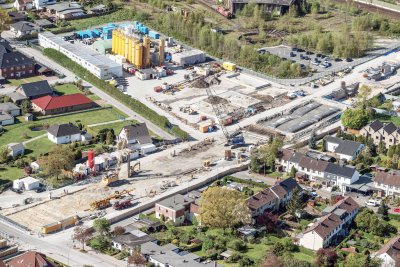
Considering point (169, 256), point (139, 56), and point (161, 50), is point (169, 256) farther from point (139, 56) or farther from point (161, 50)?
point (161, 50)


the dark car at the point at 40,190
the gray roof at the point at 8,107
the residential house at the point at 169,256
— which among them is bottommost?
the dark car at the point at 40,190

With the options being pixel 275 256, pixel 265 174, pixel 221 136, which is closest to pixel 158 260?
pixel 275 256

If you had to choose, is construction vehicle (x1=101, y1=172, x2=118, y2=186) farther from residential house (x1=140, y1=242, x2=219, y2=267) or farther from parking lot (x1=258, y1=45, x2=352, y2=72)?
parking lot (x1=258, y1=45, x2=352, y2=72)

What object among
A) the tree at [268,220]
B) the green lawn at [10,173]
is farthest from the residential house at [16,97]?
the tree at [268,220]

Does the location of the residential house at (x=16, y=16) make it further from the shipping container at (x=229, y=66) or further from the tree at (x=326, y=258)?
the tree at (x=326, y=258)

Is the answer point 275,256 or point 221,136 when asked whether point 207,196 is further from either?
point 221,136

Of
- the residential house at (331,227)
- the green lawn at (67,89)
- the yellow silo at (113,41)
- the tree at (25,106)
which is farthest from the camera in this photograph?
the yellow silo at (113,41)
